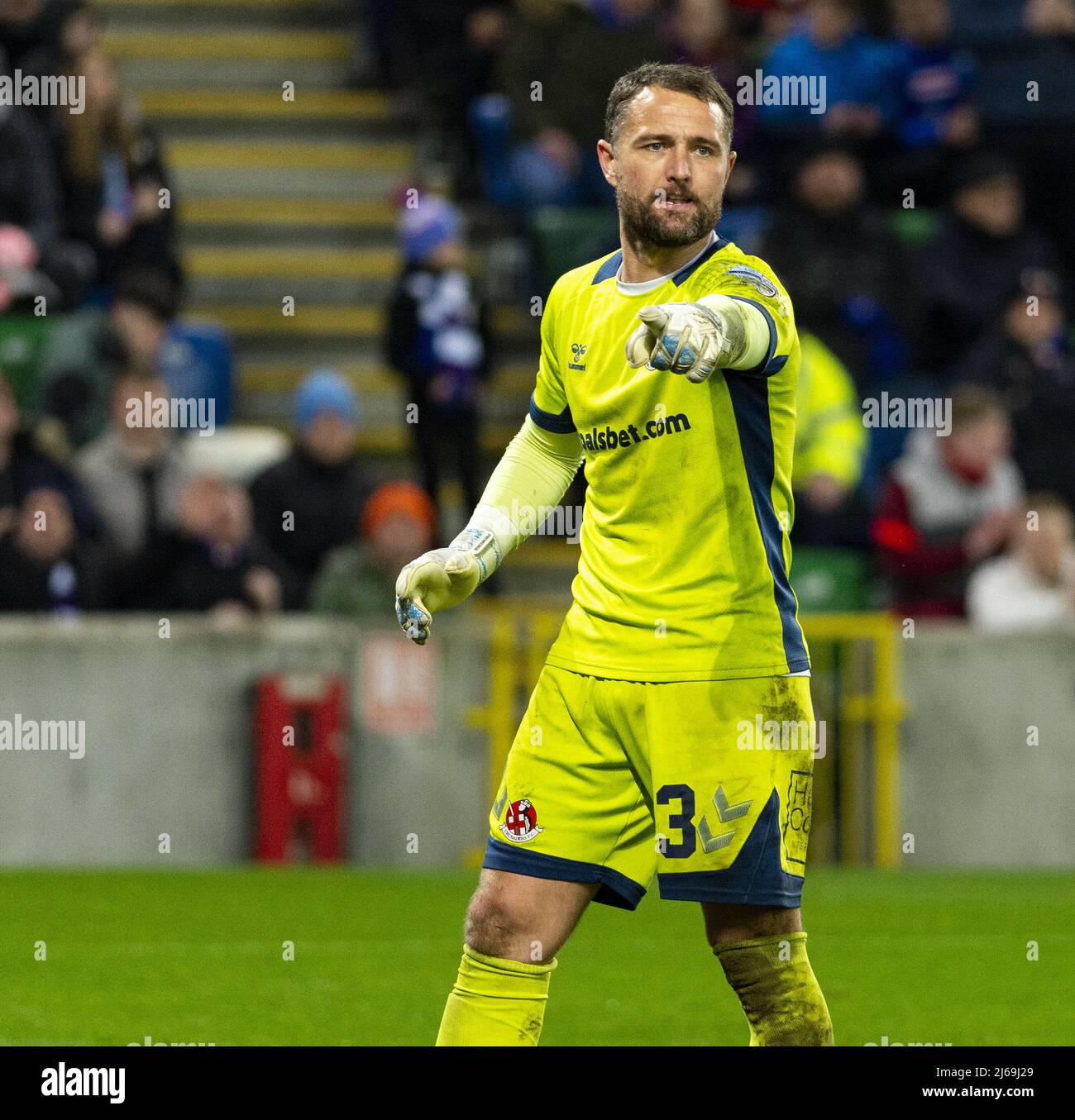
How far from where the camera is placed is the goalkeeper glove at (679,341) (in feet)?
14.9

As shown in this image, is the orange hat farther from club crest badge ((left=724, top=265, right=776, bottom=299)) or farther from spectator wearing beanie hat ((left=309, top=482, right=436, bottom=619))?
club crest badge ((left=724, top=265, right=776, bottom=299))


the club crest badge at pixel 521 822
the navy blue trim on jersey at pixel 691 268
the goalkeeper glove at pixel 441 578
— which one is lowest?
the club crest badge at pixel 521 822

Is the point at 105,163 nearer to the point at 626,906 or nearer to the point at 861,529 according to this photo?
the point at 861,529

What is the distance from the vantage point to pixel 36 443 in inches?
480

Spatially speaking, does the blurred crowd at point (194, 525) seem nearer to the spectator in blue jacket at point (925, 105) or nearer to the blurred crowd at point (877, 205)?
the blurred crowd at point (877, 205)

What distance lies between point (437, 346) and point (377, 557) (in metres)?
1.87

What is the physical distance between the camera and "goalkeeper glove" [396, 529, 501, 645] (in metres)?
5.10

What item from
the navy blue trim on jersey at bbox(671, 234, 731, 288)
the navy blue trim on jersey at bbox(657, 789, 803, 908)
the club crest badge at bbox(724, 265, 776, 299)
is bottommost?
the navy blue trim on jersey at bbox(657, 789, 803, 908)

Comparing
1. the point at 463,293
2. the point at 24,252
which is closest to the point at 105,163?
the point at 24,252

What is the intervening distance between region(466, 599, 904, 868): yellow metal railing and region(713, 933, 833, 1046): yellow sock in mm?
7048

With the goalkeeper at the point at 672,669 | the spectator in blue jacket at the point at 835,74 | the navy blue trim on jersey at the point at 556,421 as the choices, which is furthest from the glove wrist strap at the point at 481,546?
the spectator in blue jacket at the point at 835,74

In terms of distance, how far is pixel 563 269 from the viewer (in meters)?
14.6

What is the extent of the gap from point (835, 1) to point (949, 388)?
2632 mm

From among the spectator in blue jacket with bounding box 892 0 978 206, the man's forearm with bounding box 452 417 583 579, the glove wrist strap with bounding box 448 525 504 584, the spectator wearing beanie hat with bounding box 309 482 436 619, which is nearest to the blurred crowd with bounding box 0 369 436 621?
the spectator wearing beanie hat with bounding box 309 482 436 619
